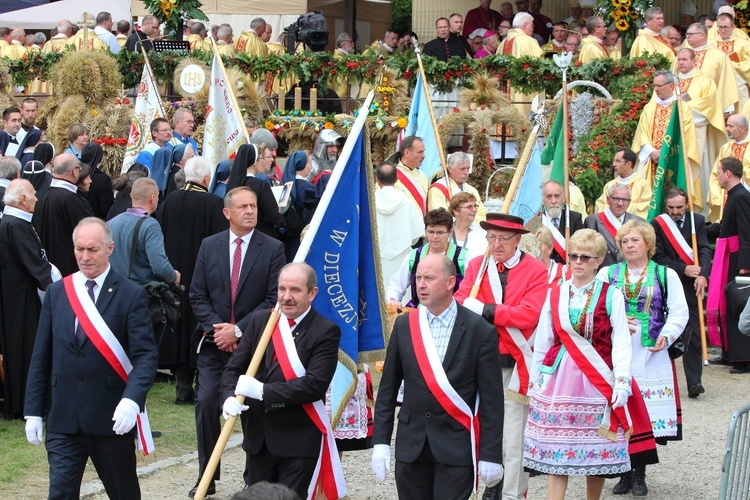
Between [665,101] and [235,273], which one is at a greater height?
[665,101]

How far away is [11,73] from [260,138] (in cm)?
751

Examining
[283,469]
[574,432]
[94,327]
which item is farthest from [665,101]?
[94,327]

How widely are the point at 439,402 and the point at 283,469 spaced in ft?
3.11

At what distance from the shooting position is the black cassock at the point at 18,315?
31.8 ft

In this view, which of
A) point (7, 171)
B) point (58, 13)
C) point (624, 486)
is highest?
point (58, 13)

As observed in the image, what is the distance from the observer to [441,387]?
242 inches

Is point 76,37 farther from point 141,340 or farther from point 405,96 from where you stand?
point 141,340

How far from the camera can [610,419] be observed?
7.25 metres

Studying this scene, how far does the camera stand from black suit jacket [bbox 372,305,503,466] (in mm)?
6141

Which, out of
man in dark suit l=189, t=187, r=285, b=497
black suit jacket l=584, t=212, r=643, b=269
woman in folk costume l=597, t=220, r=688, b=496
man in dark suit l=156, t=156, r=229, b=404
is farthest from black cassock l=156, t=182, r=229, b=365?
woman in folk costume l=597, t=220, r=688, b=496

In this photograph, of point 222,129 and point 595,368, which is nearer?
point 595,368

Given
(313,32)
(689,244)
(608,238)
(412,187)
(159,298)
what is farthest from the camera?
(313,32)

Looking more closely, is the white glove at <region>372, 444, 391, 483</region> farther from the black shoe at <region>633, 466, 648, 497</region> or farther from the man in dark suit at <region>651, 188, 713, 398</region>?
the man in dark suit at <region>651, 188, 713, 398</region>

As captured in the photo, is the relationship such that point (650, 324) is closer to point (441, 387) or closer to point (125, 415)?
point (441, 387)
